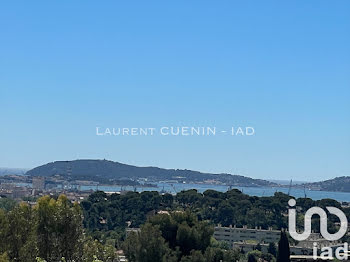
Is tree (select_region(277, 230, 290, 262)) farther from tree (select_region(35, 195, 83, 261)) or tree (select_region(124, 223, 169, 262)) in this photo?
tree (select_region(35, 195, 83, 261))

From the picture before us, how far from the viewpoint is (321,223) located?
3822 centimetres

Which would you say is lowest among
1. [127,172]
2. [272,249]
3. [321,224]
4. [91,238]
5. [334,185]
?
[272,249]

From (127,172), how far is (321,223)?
449ft

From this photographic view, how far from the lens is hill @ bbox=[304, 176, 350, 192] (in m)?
169

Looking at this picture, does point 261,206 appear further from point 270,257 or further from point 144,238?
point 144,238

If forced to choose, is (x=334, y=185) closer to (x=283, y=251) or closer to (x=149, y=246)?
(x=283, y=251)

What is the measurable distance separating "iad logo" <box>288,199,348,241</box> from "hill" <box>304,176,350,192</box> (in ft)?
425

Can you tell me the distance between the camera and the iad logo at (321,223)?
35.4 m

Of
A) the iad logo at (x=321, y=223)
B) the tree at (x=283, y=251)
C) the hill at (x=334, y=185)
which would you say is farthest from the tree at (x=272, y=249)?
the hill at (x=334, y=185)

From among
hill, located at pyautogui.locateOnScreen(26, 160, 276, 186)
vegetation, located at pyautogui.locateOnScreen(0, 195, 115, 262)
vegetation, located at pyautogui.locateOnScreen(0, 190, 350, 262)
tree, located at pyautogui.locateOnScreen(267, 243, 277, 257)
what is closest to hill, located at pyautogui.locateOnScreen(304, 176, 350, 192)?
hill, located at pyautogui.locateOnScreen(26, 160, 276, 186)

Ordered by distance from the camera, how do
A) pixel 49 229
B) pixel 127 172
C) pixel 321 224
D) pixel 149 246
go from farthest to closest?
pixel 127 172, pixel 321 224, pixel 149 246, pixel 49 229

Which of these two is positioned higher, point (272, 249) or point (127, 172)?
point (127, 172)

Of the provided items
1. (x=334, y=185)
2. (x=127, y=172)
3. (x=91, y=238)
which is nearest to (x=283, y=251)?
(x=91, y=238)

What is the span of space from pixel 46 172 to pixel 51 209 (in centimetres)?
16217
